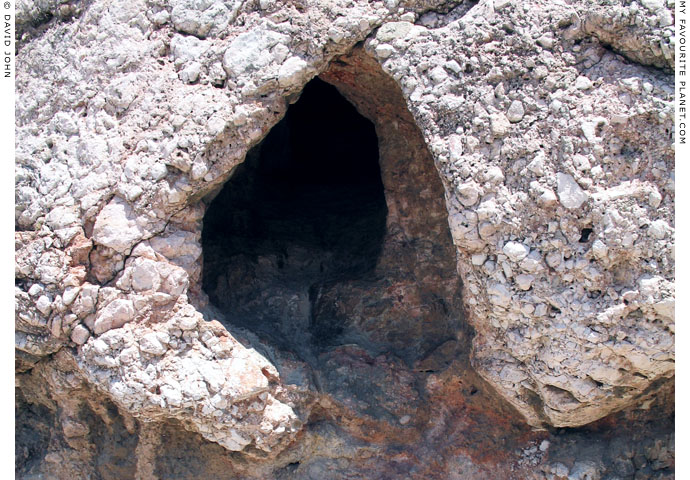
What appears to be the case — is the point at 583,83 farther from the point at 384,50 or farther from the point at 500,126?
the point at 384,50

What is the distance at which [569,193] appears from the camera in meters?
1.87

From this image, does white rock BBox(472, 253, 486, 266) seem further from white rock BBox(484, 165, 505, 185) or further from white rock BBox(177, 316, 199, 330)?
white rock BBox(177, 316, 199, 330)

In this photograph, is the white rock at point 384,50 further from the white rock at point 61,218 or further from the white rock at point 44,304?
the white rock at point 44,304

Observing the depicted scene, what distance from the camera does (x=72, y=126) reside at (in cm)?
221

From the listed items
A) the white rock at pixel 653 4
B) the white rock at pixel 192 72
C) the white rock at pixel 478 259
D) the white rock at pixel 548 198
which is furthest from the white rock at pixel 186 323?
the white rock at pixel 653 4

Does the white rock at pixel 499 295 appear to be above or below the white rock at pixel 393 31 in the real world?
below

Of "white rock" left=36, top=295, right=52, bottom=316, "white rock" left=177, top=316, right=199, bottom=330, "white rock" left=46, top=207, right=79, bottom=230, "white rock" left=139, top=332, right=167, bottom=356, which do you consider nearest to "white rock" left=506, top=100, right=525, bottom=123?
"white rock" left=177, top=316, right=199, bottom=330

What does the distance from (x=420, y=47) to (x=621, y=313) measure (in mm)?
978

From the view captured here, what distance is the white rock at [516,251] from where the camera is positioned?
1.93 m

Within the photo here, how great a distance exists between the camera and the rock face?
189 cm

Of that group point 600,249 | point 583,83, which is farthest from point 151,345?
point 583,83

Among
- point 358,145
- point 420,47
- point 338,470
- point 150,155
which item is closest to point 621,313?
point 420,47

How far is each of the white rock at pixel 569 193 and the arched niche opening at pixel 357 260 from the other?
0.60 metres

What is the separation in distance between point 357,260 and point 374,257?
4.3 inches
